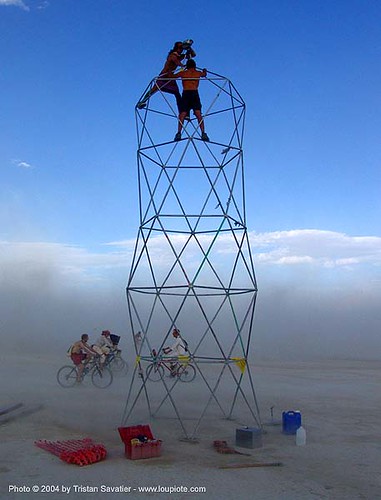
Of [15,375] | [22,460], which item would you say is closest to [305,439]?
[22,460]

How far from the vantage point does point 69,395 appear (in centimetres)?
1574

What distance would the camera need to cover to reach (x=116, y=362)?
64.4 ft

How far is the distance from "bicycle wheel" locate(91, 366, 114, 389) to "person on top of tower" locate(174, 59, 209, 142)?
9031 millimetres

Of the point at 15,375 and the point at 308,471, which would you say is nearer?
the point at 308,471

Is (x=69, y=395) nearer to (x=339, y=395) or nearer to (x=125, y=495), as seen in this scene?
(x=339, y=395)

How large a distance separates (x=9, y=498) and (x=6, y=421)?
4.89 metres

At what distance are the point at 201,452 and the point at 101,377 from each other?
8.62m

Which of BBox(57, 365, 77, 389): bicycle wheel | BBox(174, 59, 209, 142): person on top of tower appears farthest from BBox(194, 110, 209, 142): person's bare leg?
BBox(57, 365, 77, 389): bicycle wheel

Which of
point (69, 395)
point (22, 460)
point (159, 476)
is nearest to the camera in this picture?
point (159, 476)

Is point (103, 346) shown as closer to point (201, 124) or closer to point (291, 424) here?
point (291, 424)

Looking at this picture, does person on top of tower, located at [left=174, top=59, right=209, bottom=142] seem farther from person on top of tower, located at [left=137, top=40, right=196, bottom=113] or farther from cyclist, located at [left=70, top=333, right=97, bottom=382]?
cyclist, located at [left=70, top=333, right=97, bottom=382]

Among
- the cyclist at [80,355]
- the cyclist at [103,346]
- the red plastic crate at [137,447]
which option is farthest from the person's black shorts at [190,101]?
the cyclist at [103,346]

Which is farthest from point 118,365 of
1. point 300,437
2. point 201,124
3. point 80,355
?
point 201,124

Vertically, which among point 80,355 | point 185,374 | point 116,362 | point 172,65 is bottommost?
point 185,374
